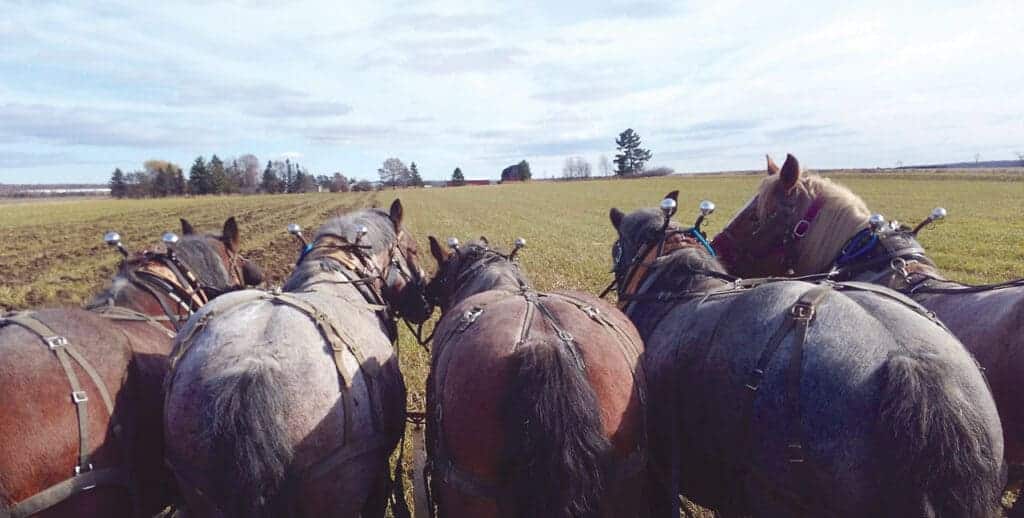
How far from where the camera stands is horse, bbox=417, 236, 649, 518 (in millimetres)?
2293

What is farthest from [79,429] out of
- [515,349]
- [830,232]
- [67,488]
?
[830,232]

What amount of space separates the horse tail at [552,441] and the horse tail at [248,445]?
106 cm

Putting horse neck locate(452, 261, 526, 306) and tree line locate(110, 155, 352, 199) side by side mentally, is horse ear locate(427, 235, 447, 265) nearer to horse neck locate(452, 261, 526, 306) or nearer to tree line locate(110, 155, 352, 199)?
horse neck locate(452, 261, 526, 306)

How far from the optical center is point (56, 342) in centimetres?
294

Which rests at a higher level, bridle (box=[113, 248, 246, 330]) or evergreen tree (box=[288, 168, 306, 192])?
evergreen tree (box=[288, 168, 306, 192])

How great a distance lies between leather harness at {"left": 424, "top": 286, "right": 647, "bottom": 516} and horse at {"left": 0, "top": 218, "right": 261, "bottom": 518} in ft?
5.28

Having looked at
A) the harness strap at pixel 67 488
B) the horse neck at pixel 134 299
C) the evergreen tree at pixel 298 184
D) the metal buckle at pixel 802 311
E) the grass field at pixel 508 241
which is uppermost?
the evergreen tree at pixel 298 184

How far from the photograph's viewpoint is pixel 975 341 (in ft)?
10.9

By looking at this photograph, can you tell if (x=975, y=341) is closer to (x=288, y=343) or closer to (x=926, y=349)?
(x=926, y=349)

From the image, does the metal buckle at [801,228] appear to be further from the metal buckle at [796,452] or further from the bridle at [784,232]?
the metal buckle at [796,452]

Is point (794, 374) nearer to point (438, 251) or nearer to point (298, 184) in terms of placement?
point (438, 251)

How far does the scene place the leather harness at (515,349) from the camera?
2.51 meters

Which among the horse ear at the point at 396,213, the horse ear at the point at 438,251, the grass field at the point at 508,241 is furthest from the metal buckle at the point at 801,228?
the grass field at the point at 508,241

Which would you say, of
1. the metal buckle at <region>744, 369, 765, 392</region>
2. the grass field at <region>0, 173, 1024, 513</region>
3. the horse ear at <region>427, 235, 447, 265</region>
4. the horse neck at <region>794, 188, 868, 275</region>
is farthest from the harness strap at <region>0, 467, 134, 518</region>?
the horse neck at <region>794, 188, 868, 275</region>
